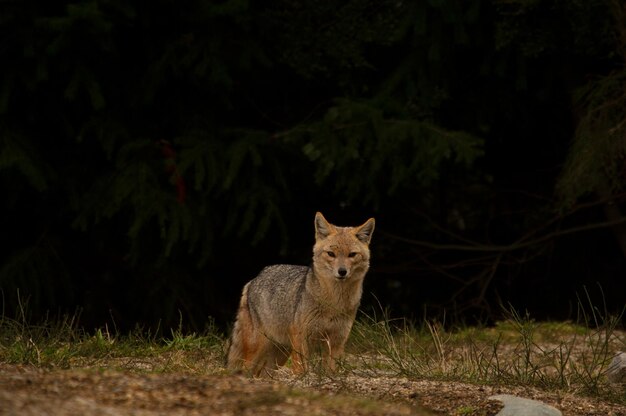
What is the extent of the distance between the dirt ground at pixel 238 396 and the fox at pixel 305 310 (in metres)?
1.23

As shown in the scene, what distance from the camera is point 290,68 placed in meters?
11.9

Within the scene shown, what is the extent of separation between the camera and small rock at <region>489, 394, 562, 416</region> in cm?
506

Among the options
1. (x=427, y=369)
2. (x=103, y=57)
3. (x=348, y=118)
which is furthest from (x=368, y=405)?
(x=103, y=57)

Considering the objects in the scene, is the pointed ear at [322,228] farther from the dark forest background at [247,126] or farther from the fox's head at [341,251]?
the dark forest background at [247,126]

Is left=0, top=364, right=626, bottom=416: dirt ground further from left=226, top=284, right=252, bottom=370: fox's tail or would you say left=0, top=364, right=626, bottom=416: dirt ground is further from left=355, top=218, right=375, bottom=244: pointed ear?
left=355, top=218, right=375, bottom=244: pointed ear

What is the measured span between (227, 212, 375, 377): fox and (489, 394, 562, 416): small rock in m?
1.80

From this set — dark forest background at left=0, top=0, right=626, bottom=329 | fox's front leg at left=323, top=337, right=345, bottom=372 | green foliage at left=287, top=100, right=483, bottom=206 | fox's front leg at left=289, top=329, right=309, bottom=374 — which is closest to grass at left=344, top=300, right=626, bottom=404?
fox's front leg at left=323, top=337, right=345, bottom=372

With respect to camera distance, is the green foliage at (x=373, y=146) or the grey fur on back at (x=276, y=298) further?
the green foliage at (x=373, y=146)

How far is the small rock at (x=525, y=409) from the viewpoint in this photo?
5062mm

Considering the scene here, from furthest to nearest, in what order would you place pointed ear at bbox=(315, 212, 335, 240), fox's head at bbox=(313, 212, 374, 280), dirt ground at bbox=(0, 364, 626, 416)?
pointed ear at bbox=(315, 212, 335, 240), fox's head at bbox=(313, 212, 374, 280), dirt ground at bbox=(0, 364, 626, 416)

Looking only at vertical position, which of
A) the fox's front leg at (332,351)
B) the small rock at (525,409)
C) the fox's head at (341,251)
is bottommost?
the fox's front leg at (332,351)

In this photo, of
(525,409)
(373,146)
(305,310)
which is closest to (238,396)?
(525,409)

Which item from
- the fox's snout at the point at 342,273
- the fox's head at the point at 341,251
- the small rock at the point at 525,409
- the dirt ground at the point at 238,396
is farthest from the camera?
the fox's head at the point at 341,251

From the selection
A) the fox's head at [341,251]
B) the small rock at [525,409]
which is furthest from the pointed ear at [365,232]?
the small rock at [525,409]
